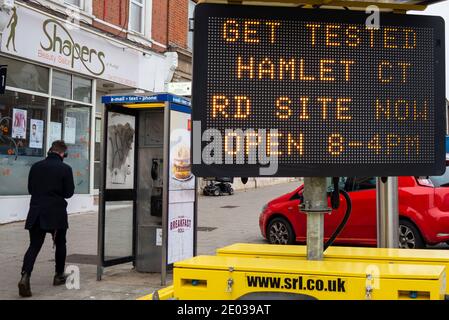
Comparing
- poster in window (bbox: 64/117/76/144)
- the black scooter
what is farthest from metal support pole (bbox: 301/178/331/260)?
the black scooter

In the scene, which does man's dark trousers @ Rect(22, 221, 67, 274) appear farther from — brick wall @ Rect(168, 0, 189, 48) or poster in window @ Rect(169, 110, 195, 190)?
brick wall @ Rect(168, 0, 189, 48)

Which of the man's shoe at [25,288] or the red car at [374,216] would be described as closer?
the man's shoe at [25,288]

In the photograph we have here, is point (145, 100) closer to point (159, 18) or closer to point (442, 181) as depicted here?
point (442, 181)

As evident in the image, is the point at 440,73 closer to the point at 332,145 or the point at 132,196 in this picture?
the point at 332,145

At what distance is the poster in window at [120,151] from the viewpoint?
26.1 ft

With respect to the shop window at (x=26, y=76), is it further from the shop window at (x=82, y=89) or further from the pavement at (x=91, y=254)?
the pavement at (x=91, y=254)

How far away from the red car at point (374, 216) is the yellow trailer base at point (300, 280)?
574 centimetres

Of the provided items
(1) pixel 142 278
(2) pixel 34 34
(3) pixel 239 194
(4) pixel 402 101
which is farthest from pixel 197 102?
(3) pixel 239 194

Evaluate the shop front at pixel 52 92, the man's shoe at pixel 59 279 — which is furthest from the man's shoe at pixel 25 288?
the shop front at pixel 52 92

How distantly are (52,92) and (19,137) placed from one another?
1.78 m

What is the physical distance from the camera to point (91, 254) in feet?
30.4

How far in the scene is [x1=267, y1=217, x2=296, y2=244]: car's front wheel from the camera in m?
10.5
